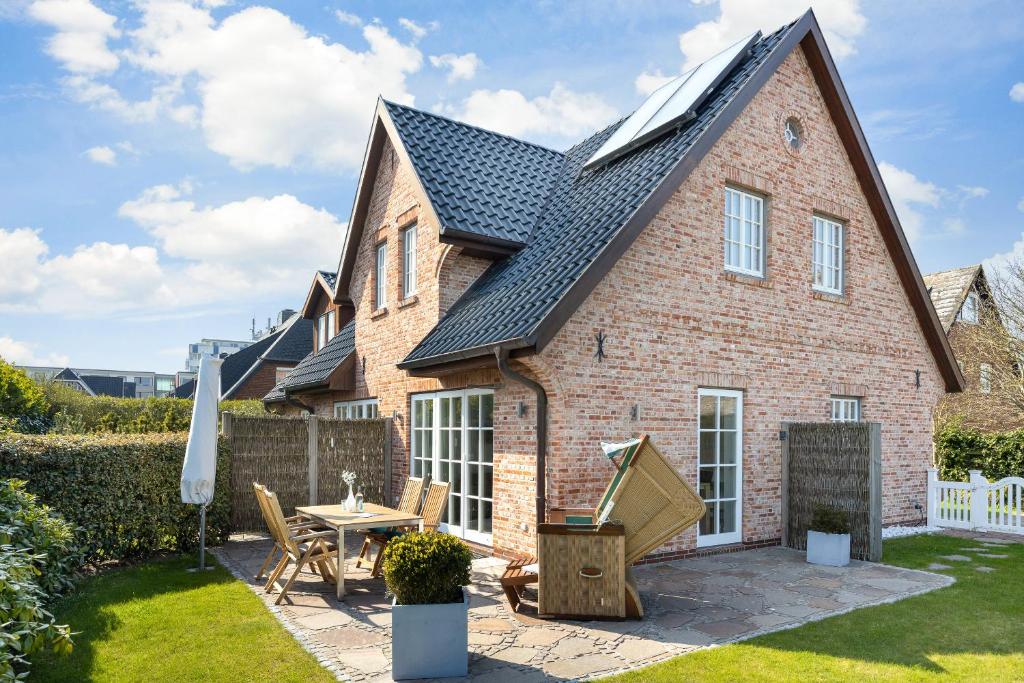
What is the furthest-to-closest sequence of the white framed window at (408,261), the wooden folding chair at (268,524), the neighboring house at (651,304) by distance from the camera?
the white framed window at (408,261)
the neighboring house at (651,304)
the wooden folding chair at (268,524)

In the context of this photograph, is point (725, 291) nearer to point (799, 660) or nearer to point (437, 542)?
point (799, 660)

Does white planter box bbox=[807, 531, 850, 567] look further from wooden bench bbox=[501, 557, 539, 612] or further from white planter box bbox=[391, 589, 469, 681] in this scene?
white planter box bbox=[391, 589, 469, 681]

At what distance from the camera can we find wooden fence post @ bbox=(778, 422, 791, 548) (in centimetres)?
1073

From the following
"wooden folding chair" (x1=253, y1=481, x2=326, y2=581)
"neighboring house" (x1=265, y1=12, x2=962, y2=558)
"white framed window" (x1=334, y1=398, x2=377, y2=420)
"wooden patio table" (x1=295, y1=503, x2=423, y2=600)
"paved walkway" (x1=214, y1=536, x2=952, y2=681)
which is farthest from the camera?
"white framed window" (x1=334, y1=398, x2=377, y2=420)

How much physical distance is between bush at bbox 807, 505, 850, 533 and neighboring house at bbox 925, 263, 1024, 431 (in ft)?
52.1

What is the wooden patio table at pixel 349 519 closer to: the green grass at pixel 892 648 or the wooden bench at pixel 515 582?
the wooden bench at pixel 515 582

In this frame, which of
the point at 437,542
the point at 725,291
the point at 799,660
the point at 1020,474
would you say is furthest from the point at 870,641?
the point at 1020,474

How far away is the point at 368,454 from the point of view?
12.8 meters

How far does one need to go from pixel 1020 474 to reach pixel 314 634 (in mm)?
17721

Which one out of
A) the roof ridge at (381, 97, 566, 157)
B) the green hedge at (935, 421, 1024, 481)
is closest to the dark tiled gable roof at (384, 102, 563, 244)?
the roof ridge at (381, 97, 566, 157)

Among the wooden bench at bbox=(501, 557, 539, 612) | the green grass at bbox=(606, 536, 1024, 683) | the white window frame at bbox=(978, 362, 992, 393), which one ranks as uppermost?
the white window frame at bbox=(978, 362, 992, 393)

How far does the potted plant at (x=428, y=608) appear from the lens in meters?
5.39

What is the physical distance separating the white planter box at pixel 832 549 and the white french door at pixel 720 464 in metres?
1.18

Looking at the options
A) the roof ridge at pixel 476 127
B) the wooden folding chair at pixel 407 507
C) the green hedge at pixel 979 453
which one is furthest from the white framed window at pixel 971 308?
the wooden folding chair at pixel 407 507
